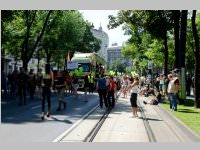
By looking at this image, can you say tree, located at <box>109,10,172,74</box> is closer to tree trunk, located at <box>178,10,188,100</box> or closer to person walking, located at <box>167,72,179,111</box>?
tree trunk, located at <box>178,10,188,100</box>

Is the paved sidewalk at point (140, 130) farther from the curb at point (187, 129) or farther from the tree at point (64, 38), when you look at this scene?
the tree at point (64, 38)

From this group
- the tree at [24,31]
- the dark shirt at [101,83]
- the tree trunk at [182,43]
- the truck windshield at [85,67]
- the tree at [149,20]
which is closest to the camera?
the dark shirt at [101,83]

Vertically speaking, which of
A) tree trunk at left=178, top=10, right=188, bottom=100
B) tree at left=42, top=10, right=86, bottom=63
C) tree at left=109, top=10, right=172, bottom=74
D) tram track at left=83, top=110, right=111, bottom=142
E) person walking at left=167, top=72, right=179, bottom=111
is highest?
tree at left=42, top=10, right=86, bottom=63

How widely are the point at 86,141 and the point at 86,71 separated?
110 feet

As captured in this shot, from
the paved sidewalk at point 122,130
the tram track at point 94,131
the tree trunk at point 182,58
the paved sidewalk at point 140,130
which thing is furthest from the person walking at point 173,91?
the tram track at point 94,131

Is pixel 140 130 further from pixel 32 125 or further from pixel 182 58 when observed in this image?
pixel 182 58

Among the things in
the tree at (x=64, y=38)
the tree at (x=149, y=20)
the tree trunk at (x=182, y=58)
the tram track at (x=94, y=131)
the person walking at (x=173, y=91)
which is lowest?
the tram track at (x=94, y=131)

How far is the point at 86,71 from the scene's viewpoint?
4556cm

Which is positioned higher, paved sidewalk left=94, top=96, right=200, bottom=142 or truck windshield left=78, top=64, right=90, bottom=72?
truck windshield left=78, top=64, right=90, bottom=72

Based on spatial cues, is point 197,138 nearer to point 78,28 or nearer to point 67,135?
point 67,135

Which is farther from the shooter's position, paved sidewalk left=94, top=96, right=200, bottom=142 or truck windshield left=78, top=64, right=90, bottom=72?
truck windshield left=78, top=64, right=90, bottom=72

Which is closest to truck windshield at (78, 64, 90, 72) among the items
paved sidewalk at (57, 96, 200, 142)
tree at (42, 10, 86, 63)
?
tree at (42, 10, 86, 63)

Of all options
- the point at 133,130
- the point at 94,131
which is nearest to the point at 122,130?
the point at 133,130

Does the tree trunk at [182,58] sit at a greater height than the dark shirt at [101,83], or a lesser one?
greater
